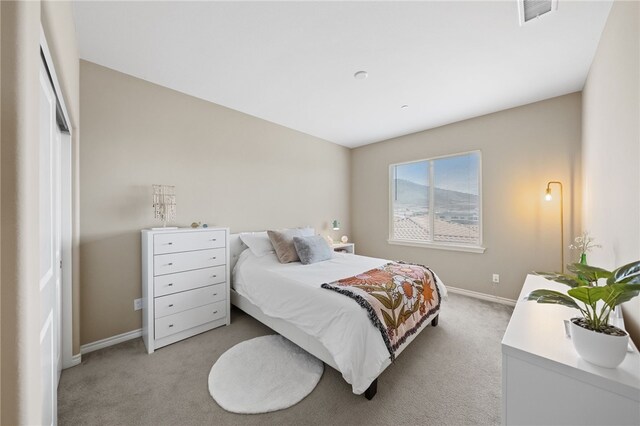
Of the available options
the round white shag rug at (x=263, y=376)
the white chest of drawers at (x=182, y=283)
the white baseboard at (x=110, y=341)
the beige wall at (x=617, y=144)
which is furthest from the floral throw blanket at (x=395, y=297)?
the white baseboard at (x=110, y=341)

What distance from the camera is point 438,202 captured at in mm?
3963

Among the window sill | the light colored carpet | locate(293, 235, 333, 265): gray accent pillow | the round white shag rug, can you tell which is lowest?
the light colored carpet

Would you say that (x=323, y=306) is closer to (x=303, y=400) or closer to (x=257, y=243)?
(x=303, y=400)

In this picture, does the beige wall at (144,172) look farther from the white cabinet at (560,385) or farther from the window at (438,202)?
the white cabinet at (560,385)

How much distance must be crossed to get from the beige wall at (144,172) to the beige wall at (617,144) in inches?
134

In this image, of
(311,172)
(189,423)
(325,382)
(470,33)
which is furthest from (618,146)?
(311,172)

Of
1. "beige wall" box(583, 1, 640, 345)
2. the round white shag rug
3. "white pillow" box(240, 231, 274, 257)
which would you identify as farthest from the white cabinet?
"white pillow" box(240, 231, 274, 257)

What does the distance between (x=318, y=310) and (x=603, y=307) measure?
1471mm

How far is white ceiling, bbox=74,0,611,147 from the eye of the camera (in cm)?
170

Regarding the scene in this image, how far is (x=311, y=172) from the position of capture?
4.32 metres

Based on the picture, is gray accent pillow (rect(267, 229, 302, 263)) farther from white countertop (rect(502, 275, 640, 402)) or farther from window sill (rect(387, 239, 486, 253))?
window sill (rect(387, 239, 486, 253))

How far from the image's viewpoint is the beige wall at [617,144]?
4.14 ft

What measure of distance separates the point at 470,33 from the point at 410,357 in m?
2.70

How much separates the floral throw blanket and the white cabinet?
0.75 metres
